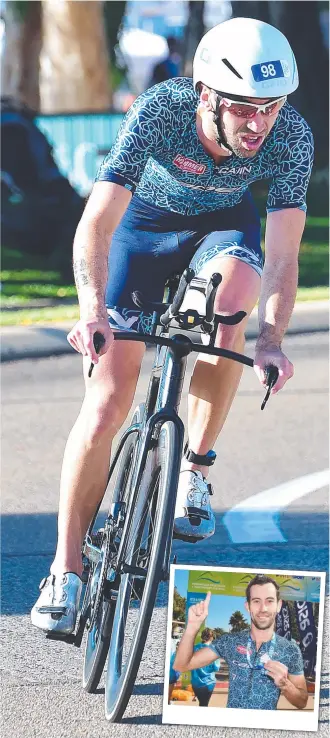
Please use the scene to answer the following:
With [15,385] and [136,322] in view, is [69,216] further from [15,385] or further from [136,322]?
[136,322]

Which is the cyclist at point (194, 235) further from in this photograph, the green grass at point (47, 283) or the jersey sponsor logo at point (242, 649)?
the green grass at point (47, 283)

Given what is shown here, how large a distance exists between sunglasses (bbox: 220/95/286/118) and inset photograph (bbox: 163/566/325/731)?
1287 millimetres

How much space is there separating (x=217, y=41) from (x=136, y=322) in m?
0.91

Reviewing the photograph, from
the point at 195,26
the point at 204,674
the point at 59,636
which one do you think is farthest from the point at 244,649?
the point at 195,26

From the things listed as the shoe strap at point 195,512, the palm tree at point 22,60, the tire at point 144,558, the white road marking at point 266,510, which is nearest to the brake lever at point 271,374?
the tire at point 144,558

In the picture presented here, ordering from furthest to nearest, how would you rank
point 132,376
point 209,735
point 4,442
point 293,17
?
point 293,17
point 4,442
point 132,376
point 209,735

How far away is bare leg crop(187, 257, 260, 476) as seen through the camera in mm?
4023

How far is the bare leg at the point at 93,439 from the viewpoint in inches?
157

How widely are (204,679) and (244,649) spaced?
0.46 feet

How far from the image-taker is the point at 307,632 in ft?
11.7

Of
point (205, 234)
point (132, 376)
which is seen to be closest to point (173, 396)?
point (132, 376)

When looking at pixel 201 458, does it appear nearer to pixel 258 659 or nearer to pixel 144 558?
pixel 144 558

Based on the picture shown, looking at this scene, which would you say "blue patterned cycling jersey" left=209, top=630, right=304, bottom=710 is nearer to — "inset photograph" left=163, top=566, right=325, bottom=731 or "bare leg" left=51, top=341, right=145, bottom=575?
"inset photograph" left=163, top=566, right=325, bottom=731

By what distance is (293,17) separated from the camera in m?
21.8
